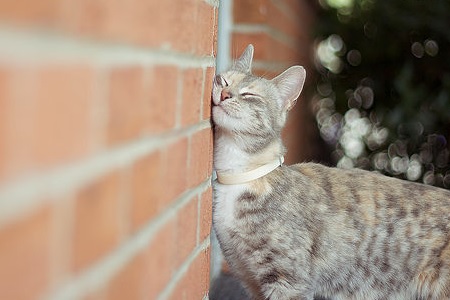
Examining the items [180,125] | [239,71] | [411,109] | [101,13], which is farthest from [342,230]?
[411,109]

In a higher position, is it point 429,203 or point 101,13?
point 101,13

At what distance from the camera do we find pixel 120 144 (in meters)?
1.06

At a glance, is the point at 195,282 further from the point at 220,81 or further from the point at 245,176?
the point at 220,81

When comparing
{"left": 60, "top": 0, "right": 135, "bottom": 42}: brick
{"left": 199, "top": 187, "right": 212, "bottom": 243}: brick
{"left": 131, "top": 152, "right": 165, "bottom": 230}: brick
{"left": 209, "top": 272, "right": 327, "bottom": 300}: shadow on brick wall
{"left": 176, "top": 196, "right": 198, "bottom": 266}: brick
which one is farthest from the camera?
{"left": 209, "top": 272, "right": 327, "bottom": 300}: shadow on brick wall

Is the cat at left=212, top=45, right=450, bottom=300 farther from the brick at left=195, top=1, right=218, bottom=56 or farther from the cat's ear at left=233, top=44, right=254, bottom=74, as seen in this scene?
the brick at left=195, top=1, right=218, bottom=56

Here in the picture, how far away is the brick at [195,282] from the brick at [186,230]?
0.20 ft

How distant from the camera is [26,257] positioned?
746 millimetres

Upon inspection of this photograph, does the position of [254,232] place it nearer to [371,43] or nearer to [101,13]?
[101,13]

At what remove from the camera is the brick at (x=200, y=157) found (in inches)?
68.7

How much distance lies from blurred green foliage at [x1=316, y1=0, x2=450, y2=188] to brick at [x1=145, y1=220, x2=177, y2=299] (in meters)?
3.57

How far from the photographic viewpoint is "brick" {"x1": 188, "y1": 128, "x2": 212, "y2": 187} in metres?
1.75

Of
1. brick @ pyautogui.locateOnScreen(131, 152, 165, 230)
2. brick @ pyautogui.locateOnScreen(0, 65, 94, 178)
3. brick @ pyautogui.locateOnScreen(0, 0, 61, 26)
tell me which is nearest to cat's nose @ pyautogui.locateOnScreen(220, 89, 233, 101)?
brick @ pyautogui.locateOnScreen(131, 152, 165, 230)

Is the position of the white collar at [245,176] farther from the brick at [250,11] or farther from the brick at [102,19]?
the brick at [102,19]

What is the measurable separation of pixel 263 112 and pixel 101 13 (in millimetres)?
1647
